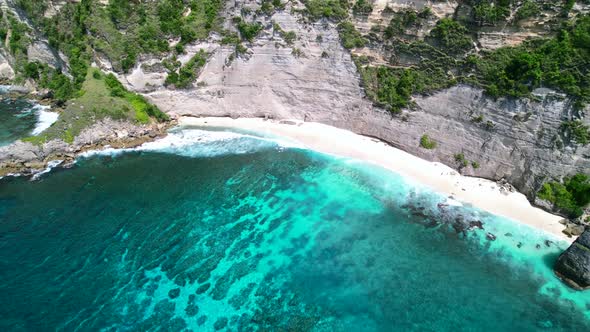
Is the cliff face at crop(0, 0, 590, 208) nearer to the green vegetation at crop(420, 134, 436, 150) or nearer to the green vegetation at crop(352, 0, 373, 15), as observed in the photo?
the green vegetation at crop(420, 134, 436, 150)

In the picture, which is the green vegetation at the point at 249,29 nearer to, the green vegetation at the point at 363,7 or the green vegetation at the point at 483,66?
the green vegetation at the point at 363,7

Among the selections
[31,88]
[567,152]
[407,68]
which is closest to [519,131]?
[567,152]

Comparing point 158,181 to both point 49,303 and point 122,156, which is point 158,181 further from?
point 49,303

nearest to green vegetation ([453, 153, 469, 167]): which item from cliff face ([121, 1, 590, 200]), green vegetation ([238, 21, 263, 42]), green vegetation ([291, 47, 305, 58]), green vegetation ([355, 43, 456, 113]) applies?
cliff face ([121, 1, 590, 200])

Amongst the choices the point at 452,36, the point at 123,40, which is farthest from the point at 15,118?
the point at 452,36

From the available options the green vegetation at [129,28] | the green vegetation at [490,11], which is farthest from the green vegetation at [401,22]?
the green vegetation at [129,28]

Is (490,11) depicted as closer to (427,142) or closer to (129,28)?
(427,142)

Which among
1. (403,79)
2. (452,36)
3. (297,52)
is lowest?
(403,79)
